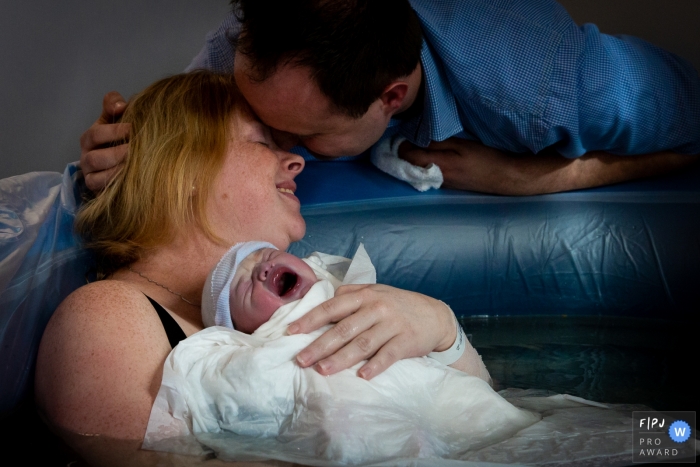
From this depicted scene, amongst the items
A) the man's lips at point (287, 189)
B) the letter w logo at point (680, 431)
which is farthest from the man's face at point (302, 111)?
the letter w logo at point (680, 431)

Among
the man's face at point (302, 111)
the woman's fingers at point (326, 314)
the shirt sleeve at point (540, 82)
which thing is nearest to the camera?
the woman's fingers at point (326, 314)

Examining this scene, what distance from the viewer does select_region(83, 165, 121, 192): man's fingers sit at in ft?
4.83

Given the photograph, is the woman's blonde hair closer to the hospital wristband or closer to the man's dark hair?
the man's dark hair

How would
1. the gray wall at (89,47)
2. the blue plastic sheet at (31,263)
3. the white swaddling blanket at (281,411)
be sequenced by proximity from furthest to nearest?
the gray wall at (89,47)
the blue plastic sheet at (31,263)
the white swaddling blanket at (281,411)

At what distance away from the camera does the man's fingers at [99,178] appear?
4.83 feet

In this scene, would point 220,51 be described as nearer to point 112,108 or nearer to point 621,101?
point 112,108

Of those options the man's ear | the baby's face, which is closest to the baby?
the baby's face

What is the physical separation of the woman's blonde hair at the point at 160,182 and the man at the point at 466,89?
2.6 inches

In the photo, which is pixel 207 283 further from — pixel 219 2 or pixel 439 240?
pixel 219 2

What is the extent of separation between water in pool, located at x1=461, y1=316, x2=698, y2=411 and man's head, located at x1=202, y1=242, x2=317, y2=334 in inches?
21.2

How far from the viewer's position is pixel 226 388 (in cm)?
105

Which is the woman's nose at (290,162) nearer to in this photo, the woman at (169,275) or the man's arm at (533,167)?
the woman at (169,275)

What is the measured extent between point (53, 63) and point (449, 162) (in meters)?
1.57

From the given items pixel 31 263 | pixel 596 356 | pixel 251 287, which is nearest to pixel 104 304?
pixel 251 287
